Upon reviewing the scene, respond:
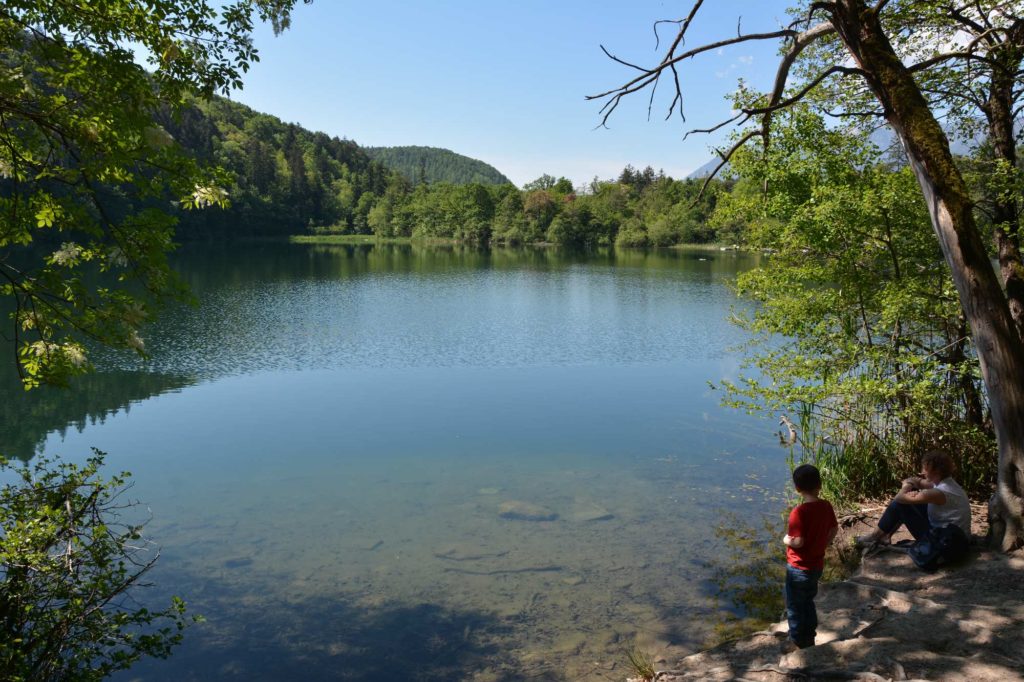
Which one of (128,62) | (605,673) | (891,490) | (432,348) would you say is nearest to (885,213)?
(891,490)

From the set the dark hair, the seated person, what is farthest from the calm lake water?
the dark hair

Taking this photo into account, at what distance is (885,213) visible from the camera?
30.7ft

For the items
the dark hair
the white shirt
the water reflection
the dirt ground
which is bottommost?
the water reflection

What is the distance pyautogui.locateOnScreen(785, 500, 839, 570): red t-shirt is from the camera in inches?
203

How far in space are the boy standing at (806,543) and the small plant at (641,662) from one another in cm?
142

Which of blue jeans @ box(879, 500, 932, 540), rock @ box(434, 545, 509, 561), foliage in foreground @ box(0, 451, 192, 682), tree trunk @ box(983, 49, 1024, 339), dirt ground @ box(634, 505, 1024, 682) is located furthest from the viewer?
rock @ box(434, 545, 509, 561)

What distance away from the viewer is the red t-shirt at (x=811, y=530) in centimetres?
516

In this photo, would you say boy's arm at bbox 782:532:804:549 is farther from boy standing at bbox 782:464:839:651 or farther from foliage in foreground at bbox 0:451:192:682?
Result: foliage in foreground at bbox 0:451:192:682

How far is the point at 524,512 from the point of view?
1044cm

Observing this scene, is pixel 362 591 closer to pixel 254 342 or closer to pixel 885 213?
pixel 885 213

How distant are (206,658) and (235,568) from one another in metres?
1.91

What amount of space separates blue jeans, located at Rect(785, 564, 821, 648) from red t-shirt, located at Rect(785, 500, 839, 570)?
0.08 metres

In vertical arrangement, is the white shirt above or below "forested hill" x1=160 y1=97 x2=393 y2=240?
below

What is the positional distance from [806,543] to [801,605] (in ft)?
1.77
